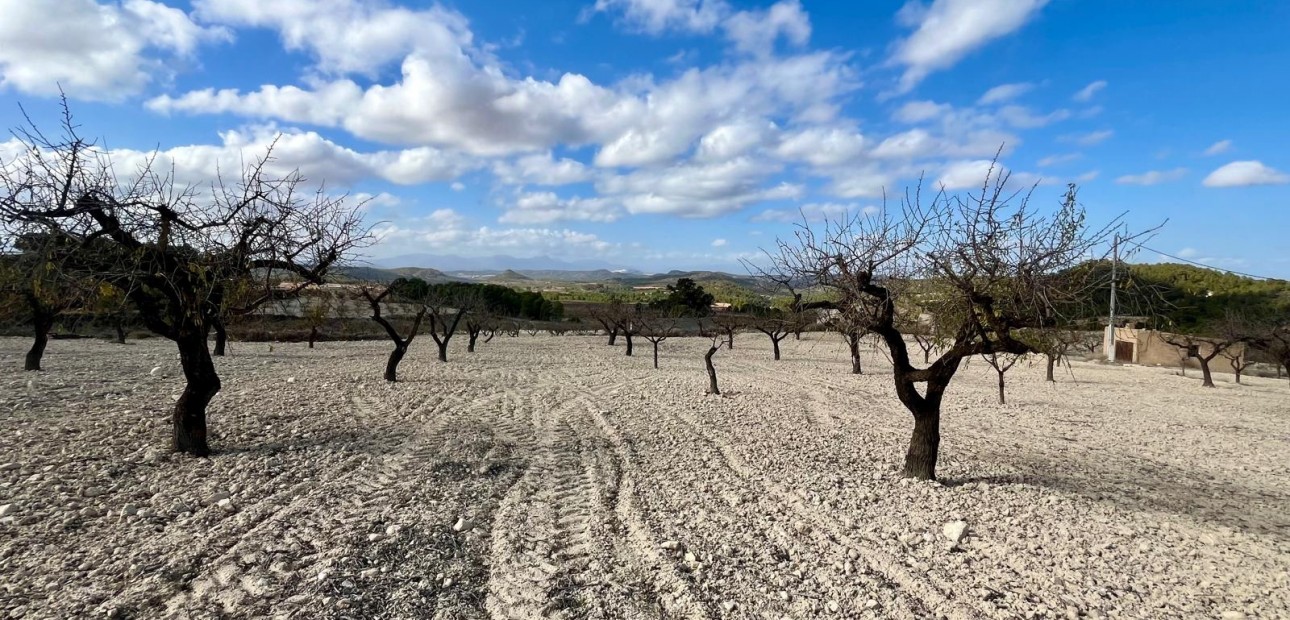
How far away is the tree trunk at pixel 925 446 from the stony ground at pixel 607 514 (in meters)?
0.23

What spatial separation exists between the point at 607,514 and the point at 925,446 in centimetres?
410

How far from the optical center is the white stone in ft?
18.2

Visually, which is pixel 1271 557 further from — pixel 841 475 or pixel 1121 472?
pixel 841 475

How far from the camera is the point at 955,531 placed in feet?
18.5

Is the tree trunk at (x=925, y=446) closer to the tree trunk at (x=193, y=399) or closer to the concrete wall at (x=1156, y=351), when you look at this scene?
the tree trunk at (x=193, y=399)

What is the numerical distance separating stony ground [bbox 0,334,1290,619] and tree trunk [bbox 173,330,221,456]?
39 centimetres

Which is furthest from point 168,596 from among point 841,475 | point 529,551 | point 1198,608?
point 1198,608

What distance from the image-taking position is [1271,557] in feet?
18.1

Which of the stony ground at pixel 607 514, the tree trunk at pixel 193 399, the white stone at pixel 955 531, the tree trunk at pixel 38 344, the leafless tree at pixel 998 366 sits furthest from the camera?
the tree trunk at pixel 38 344

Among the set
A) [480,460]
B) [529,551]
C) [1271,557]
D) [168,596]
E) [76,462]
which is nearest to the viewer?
[168,596]

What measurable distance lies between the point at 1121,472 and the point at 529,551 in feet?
28.7

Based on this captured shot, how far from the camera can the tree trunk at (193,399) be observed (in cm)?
742

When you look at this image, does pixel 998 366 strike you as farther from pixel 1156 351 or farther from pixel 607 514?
pixel 1156 351

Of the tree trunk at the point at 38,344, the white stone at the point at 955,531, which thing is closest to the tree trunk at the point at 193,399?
the white stone at the point at 955,531
